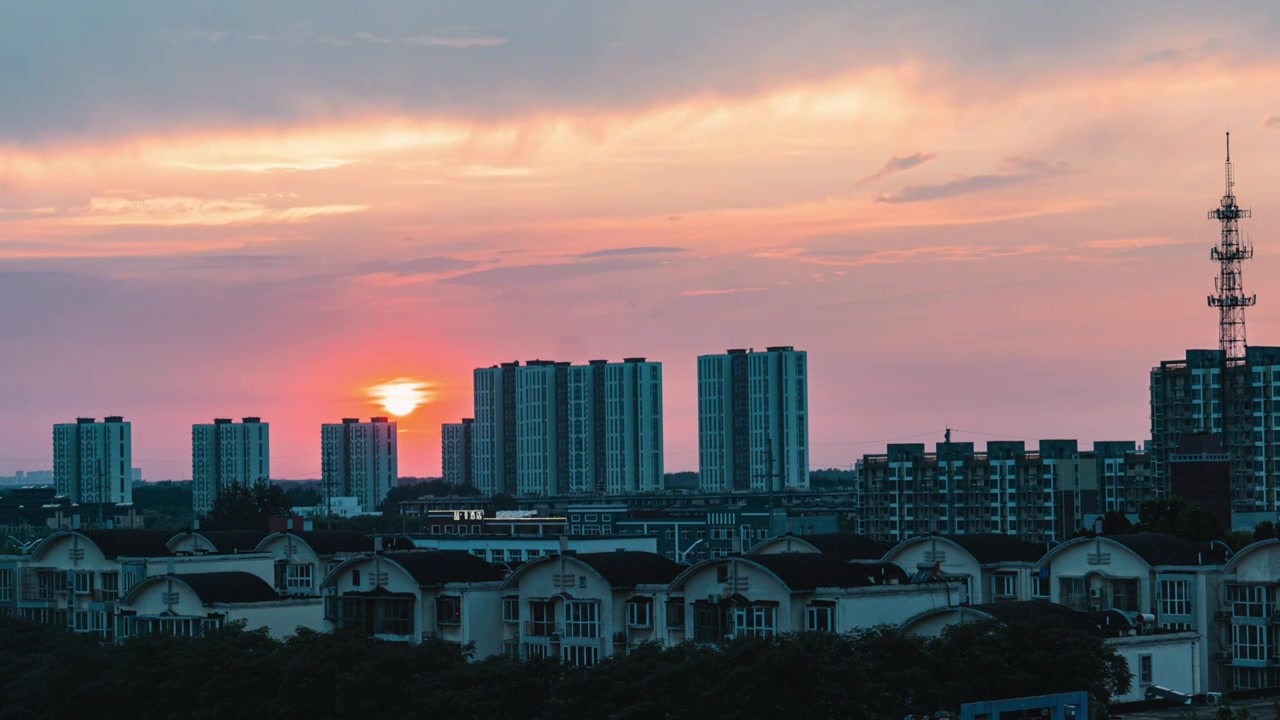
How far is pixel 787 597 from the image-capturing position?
204 ft

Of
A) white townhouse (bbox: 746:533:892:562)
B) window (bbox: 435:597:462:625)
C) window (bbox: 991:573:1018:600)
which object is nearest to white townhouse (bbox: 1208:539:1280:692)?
window (bbox: 991:573:1018:600)

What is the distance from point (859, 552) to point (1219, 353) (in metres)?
116

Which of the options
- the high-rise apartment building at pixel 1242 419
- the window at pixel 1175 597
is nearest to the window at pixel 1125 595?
the window at pixel 1175 597

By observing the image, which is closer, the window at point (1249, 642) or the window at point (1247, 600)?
the window at point (1249, 642)

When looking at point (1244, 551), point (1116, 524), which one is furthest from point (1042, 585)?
point (1116, 524)

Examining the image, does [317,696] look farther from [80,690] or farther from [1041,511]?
[1041,511]

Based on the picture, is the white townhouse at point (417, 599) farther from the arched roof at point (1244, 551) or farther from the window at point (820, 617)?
the arched roof at point (1244, 551)

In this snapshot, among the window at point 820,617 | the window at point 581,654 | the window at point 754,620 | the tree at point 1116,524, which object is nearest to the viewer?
the window at point 820,617

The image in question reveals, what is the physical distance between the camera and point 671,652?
5538cm

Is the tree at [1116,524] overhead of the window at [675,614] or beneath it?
overhead

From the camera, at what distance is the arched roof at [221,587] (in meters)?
73.6

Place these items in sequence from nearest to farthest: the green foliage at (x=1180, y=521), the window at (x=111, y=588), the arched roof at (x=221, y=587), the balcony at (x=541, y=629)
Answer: the balcony at (x=541, y=629) → the arched roof at (x=221, y=587) → the window at (x=111, y=588) → the green foliage at (x=1180, y=521)

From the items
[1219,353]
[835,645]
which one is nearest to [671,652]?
[835,645]

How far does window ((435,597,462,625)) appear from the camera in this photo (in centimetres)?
7231
